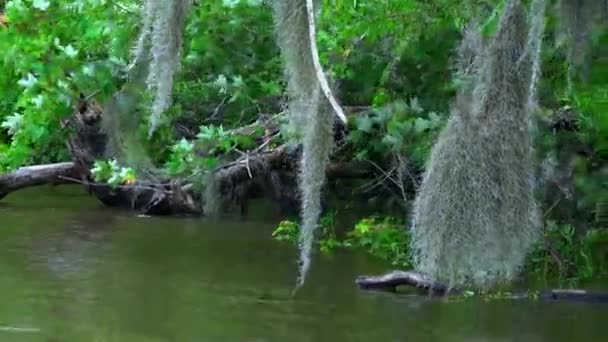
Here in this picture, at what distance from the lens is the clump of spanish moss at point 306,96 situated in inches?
186

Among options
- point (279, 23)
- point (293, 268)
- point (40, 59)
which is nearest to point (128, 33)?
point (40, 59)

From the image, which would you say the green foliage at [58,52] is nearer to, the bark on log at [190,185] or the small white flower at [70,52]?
the small white flower at [70,52]

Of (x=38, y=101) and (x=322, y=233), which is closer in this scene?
(x=38, y=101)

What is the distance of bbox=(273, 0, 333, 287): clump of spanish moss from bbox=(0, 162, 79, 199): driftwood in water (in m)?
7.90

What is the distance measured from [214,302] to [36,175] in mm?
5450

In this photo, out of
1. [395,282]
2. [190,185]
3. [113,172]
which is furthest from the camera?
[190,185]

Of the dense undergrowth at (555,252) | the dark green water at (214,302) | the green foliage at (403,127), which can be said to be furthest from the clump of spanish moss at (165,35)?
the dense undergrowth at (555,252)

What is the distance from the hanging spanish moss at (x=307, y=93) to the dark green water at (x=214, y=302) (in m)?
1.96

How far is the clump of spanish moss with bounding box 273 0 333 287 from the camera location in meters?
4.73

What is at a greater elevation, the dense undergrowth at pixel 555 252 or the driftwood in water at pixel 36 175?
the driftwood in water at pixel 36 175

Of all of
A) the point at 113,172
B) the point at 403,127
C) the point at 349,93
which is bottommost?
the point at 113,172

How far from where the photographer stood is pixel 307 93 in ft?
16.4

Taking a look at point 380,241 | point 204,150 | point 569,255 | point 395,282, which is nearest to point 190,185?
point 204,150

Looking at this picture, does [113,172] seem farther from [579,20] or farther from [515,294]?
[579,20]
